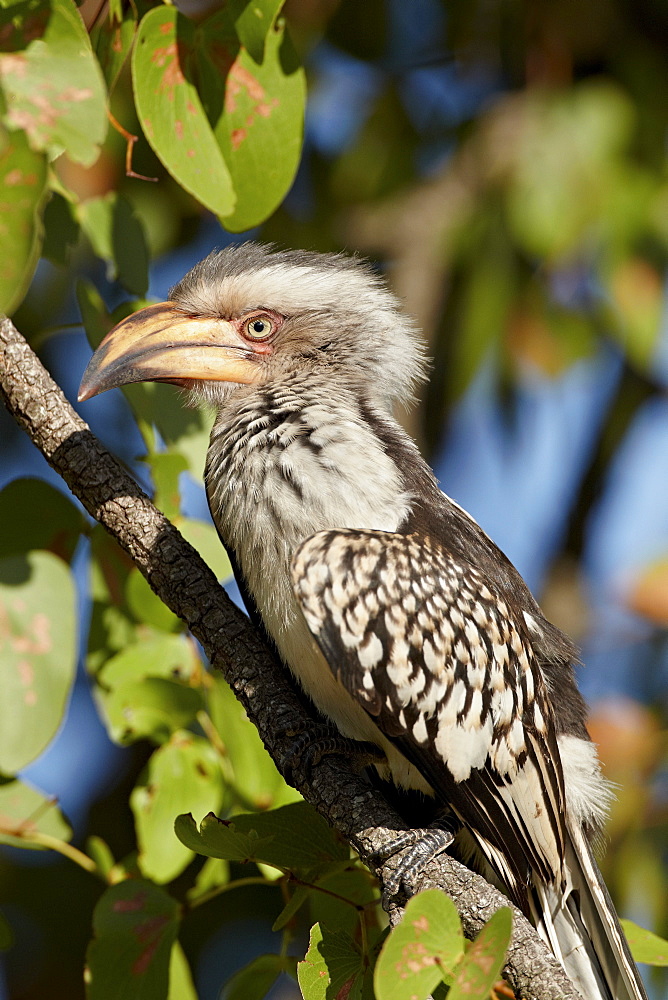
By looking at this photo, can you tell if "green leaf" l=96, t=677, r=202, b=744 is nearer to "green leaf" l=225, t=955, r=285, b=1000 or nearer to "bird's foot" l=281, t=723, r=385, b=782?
"bird's foot" l=281, t=723, r=385, b=782

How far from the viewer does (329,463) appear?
9.18ft

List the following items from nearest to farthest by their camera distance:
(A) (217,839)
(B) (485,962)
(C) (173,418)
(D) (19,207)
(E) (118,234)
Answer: (B) (485,962)
(D) (19,207)
(A) (217,839)
(E) (118,234)
(C) (173,418)

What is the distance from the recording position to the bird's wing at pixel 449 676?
2.54 m

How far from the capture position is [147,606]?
2752 millimetres

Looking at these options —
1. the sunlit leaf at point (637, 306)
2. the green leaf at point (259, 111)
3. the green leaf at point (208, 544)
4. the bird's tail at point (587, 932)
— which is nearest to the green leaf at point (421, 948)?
the bird's tail at point (587, 932)

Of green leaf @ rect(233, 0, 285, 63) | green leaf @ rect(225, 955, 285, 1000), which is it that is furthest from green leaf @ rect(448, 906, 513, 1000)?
green leaf @ rect(233, 0, 285, 63)

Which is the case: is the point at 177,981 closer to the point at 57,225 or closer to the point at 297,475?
the point at 297,475

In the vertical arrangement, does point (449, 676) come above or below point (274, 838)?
above

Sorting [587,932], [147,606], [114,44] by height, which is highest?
[114,44]

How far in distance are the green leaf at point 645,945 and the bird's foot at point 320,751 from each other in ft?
2.54

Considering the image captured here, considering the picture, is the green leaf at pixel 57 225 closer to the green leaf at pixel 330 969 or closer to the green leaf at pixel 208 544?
the green leaf at pixel 208 544

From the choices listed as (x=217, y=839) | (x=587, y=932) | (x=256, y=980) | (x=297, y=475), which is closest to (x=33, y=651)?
(x=217, y=839)

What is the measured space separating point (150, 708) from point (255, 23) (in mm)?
1671

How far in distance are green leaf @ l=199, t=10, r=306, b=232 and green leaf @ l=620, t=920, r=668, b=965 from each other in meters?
2.00
